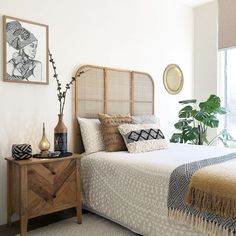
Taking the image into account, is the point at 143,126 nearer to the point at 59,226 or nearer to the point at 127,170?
the point at 127,170

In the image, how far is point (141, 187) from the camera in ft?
7.19

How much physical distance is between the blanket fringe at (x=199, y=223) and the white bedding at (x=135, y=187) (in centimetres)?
5

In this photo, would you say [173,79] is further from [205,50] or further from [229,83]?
[229,83]

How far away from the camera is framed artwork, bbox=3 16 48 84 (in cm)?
252

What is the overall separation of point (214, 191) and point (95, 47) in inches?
84.8

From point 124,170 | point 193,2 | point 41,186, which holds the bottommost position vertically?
point 41,186

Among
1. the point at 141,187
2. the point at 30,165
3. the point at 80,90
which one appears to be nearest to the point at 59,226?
the point at 30,165

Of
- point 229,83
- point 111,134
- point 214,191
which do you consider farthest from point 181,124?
point 214,191

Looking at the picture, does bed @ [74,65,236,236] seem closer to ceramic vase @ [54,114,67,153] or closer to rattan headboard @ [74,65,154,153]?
rattan headboard @ [74,65,154,153]

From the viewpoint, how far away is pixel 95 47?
320 centimetres

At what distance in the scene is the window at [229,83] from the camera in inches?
168

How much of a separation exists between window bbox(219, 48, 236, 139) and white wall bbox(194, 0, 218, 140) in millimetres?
133

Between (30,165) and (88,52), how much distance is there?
1.52m

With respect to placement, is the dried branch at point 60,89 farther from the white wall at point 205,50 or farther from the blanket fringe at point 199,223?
the white wall at point 205,50
